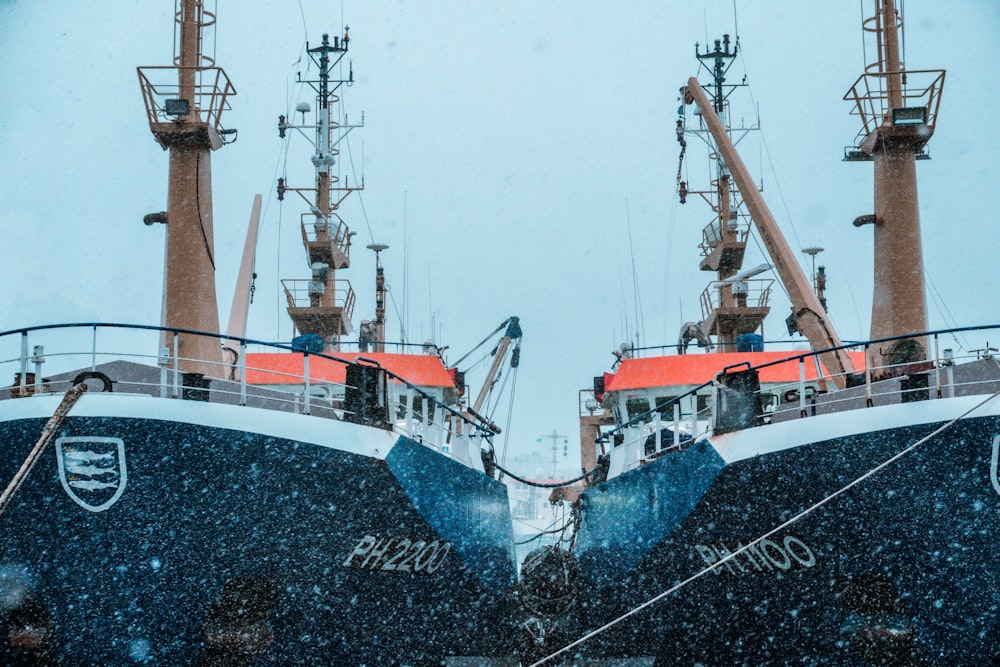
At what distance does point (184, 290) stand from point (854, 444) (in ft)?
28.8

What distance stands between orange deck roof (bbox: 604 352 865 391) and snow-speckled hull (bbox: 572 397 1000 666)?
5.42 meters

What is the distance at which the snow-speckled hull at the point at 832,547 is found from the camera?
9836mm

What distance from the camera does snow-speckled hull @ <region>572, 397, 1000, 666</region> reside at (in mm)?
9836

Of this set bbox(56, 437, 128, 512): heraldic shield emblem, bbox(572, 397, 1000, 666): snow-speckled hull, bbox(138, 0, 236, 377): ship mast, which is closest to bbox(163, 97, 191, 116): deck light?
bbox(138, 0, 236, 377): ship mast

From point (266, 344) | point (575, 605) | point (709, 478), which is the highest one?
point (266, 344)

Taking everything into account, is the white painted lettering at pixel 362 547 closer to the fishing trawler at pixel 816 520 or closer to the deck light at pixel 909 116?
the fishing trawler at pixel 816 520

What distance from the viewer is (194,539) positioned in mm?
9867

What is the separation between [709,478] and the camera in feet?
35.8

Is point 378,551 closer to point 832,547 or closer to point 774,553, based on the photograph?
point 774,553

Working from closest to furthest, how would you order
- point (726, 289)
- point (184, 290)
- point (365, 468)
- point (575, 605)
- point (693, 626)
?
point (365, 468)
point (693, 626)
point (184, 290)
point (575, 605)
point (726, 289)

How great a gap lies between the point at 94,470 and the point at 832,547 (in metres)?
7.02

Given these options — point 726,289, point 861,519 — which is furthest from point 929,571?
point 726,289

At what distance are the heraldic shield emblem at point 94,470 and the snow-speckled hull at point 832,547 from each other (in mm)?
5744

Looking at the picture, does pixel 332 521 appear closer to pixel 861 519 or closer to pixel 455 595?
pixel 455 595
